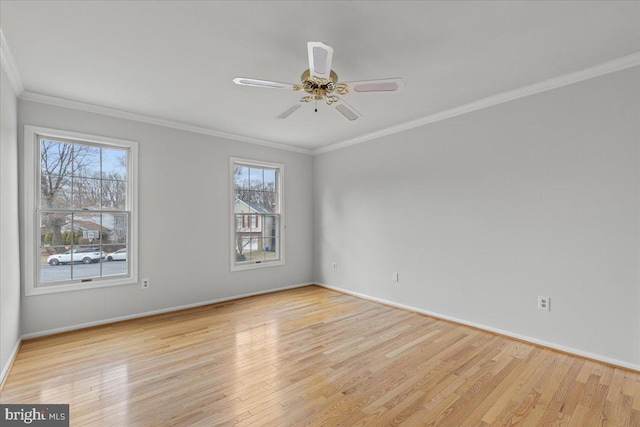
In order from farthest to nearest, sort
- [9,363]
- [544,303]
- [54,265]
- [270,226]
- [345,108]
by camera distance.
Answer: [270,226] → [54,265] → [544,303] → [345,108] → [9,363]

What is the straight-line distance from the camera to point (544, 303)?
2916 mm

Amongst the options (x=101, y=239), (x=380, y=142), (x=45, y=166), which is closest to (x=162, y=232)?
(x=101, y=239)

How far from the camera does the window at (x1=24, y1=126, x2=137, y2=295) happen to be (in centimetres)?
316

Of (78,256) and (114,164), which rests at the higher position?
(114,164)

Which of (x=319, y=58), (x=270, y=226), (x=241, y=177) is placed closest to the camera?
(x=319, y=58)

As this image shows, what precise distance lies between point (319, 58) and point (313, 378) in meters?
2.31

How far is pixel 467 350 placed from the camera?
9.30 feet

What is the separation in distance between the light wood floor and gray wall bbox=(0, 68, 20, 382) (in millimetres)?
291

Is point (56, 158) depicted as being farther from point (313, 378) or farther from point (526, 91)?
point (526, 91)

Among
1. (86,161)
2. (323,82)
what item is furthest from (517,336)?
(86,161)

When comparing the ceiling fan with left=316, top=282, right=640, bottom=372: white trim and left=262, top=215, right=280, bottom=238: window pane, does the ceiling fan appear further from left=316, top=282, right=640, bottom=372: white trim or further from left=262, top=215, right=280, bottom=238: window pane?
left=262, top=215, right=280, bottom=238: window pane

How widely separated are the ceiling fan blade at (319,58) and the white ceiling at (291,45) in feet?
0.99

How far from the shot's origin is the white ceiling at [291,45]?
1895mm

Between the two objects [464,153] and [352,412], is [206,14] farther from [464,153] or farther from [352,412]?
[464,153]
